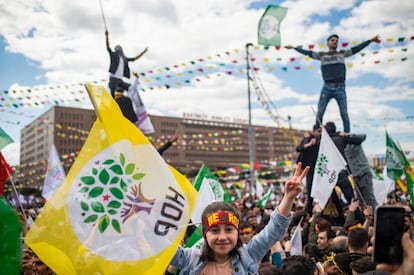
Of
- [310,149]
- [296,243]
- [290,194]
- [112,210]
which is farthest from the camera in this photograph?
[310,149]

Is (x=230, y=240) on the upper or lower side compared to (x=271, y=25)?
lower

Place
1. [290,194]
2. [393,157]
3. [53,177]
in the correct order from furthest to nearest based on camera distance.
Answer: [53,177] → [393,157] → [290,194]

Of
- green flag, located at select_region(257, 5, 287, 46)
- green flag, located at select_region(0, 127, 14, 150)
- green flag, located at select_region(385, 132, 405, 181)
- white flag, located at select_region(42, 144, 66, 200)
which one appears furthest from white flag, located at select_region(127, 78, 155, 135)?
green flag, located at select_region(0, 127, 14, 150)

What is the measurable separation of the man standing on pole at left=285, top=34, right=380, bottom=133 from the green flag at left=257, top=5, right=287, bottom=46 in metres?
1.69

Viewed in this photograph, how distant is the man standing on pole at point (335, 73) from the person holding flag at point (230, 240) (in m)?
7.01

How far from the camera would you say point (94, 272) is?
283 cm

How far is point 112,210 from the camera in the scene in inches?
120

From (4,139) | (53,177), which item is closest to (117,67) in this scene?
(53,177)

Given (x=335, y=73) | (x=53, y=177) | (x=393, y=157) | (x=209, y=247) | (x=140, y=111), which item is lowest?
(x=209, y=247)

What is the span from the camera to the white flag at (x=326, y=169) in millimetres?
7055

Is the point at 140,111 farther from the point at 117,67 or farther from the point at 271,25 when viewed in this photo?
the point at 271,25

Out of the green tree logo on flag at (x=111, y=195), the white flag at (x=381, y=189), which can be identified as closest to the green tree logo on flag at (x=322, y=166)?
the white flag at (x=381, y=189)

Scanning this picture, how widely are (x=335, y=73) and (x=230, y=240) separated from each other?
25.1 feet

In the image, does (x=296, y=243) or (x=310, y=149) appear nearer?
(x=296, y=243)
